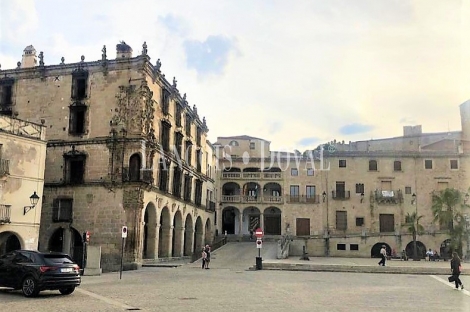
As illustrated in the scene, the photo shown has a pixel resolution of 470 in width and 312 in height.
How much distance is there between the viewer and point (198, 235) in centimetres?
5719

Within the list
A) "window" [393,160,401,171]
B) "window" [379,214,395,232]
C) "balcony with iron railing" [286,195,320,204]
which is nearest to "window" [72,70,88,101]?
"balcony with iron railing" [286,195,320,204]

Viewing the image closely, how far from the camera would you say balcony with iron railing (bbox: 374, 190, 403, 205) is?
61.0 metres

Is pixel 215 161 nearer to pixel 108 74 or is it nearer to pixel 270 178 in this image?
pixel 270 178

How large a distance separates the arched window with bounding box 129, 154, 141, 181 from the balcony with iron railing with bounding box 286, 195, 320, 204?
28146mm

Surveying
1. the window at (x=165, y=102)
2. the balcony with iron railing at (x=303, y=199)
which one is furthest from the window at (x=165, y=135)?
the balcony with iron railing at (x=303, y=199)

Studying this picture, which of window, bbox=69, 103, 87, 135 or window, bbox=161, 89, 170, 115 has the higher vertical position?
window, bbox=161, 89, 170, 115

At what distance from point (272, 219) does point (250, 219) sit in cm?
308

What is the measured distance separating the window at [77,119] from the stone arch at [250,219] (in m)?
30.2

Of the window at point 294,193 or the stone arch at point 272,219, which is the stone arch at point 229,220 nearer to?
the stone arch at point 272,219

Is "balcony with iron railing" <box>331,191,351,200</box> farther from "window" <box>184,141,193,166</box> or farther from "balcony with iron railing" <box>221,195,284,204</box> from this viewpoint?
"window" <box>184,141,193,166</box>

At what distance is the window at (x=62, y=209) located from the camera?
4000 cm

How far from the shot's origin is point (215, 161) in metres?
66.6

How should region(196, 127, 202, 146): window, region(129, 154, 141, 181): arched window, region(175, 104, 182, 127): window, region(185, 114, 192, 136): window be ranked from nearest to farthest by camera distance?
region(129, 154, 141, 181): arched window < region(175, 104, 182, 127): window < region(185, 114, 192, 136): window < region(196, 127, 202, 146): window

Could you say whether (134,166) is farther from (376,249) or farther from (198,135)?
(376,249)
